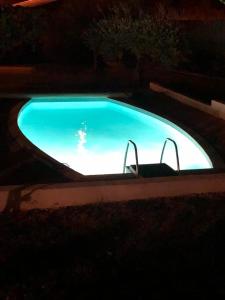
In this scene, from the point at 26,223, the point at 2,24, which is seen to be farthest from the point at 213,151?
the point at 2,24

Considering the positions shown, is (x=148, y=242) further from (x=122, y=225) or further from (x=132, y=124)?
(x=132, y=124)

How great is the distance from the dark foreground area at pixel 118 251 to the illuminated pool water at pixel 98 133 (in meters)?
2.75

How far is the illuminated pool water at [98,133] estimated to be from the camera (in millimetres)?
9898

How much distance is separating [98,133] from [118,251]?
294 inches

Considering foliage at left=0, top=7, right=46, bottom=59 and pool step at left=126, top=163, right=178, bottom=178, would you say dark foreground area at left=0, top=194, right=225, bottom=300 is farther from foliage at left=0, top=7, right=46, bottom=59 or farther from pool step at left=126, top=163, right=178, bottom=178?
foliage at left=0, top=7, right=46, bottom=59

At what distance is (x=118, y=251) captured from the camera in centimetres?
511

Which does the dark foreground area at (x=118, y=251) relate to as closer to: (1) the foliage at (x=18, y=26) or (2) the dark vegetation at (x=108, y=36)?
(2) the dark vegetation at (x=108, y=36)

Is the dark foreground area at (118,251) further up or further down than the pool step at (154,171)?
further down

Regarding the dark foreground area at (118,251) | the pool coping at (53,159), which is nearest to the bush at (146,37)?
the pool coping at (53,159)

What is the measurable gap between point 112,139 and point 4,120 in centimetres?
248

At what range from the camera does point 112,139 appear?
11.8 metres

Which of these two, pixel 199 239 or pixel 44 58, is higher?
pixel 44 58

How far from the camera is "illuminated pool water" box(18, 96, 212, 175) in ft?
32.5

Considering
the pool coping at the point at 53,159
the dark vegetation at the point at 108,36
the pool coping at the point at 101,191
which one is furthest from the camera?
the dark vegetation at the point at 108,36
